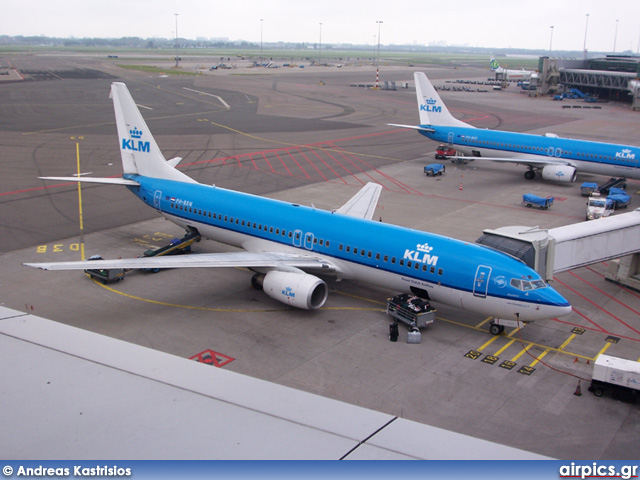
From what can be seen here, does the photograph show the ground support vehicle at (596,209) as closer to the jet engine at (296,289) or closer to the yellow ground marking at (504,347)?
the yellow ground marking at (504,347)

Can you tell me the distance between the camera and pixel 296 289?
2655 centimetres

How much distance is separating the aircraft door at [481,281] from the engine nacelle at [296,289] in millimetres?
6780

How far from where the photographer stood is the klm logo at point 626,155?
52.3 meters

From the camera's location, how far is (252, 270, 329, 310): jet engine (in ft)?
86.6

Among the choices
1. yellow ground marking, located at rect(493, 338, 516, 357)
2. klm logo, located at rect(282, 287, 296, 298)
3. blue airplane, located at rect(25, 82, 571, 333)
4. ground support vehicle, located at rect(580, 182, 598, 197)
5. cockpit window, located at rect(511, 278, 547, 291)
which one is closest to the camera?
yellow ground marking, located at rect(493, 338, 516, 357)

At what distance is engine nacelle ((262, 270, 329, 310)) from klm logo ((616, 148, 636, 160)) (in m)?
38.7

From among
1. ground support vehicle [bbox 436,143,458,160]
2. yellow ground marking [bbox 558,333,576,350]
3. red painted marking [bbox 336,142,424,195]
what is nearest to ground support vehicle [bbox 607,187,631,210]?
red painted marking [bbox 336,142,424,195]

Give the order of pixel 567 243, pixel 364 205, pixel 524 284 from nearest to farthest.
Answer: pixel 524 284 → pixel 567 243 → pixel 364 205

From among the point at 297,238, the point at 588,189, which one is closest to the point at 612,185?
the point at 588,189

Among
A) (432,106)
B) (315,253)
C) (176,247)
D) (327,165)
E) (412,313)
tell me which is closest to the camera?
(412,313)

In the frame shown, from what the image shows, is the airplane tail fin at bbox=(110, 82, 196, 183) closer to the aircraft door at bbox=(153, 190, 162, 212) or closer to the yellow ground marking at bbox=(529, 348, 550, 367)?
the aircraft door at bbox=(153, 190, 162, 212)

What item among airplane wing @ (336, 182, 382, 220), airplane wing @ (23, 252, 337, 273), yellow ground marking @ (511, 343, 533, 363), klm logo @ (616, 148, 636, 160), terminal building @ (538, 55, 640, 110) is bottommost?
yellow ground marking @ (511, 343, 533, 363)

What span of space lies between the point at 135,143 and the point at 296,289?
53.4 ft

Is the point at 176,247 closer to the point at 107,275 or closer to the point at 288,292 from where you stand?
the point at 107,275
